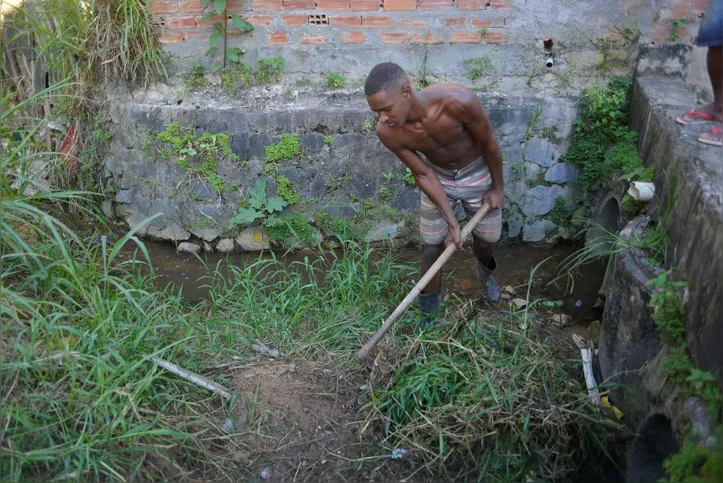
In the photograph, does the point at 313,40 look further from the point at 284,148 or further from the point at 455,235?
the point at 455,235

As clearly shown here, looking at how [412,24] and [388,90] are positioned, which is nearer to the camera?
[388,90]

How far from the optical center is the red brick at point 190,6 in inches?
185

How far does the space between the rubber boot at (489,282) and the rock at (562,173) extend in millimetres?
1064

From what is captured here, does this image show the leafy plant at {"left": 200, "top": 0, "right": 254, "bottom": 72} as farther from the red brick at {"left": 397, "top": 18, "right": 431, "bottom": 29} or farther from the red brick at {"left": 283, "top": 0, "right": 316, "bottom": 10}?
the red brick at {"left": 397, "top": 18, "right": 431, "bottom": 29}

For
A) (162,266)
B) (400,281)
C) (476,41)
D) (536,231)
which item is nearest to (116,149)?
(162,266)

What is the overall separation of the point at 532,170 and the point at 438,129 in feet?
5.76

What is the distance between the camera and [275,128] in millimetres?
4734

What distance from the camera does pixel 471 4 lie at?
182 inches

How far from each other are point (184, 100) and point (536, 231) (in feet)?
9.45

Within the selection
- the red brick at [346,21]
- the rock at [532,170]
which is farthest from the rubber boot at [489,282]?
the red brick at [346,21]

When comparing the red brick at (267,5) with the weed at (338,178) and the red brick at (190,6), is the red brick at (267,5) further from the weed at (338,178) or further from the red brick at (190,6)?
the weed at (338,178)

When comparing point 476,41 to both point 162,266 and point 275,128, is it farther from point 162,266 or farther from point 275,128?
point 162,266

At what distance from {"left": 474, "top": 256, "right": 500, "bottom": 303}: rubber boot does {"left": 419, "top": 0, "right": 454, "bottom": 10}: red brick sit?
1.88 m

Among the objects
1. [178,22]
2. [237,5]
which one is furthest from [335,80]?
[178,22]
